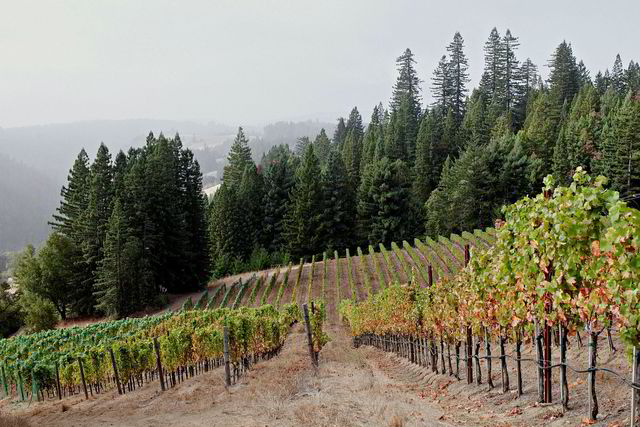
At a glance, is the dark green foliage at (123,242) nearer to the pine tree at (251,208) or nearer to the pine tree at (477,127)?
the pine tree at (251,208)

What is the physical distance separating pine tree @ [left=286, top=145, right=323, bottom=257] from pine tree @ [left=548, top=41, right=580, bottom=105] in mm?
50331

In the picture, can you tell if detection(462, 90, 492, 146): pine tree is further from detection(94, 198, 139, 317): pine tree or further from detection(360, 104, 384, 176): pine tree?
detection(94, 198, 139, 317): pine tree

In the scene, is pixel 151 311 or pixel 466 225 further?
pixel 466 225

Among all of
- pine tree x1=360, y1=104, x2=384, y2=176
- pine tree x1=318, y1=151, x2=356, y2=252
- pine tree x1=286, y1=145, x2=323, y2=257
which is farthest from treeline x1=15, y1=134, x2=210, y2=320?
pine tree x1=360, y1=104, x2=384, y2=176

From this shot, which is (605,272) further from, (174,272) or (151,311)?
(174,272)

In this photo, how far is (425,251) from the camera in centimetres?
4500

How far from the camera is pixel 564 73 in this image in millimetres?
87125

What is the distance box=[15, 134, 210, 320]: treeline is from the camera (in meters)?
42.4

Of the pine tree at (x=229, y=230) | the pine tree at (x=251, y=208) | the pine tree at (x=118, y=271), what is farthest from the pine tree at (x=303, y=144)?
the pine tree at (x=118, y=271)

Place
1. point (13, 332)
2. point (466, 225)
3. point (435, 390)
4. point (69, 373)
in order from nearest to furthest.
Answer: point (435, 390) < point (69, 373) < point (13, 332) < point (466, 225)

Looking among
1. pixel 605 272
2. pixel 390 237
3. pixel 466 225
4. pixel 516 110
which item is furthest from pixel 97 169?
pixel 516 110

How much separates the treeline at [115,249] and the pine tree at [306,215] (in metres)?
10.7

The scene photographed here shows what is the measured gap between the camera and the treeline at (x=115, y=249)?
139 ft

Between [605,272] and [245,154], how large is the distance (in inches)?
3096
